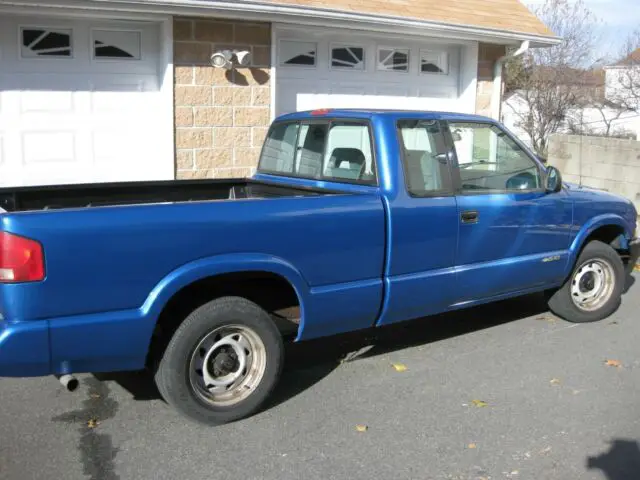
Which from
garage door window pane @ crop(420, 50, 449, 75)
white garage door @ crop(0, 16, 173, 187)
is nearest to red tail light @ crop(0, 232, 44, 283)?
white garage door @ crop(0, 16, 173, 187)

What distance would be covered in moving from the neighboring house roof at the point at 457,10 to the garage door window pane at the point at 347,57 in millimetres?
641

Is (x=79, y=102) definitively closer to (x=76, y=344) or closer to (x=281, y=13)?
(x=281, y=13)

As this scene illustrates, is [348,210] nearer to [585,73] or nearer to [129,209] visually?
[129,209]

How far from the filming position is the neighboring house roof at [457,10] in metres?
9.77

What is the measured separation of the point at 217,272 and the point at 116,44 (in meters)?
5.46

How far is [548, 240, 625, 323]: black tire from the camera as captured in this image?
640cm

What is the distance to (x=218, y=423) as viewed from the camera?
433cm

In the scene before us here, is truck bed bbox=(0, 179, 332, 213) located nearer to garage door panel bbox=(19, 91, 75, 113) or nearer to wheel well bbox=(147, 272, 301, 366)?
wheel well bbox=(147, 272, 301, 366)

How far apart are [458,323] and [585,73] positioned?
2002 cm

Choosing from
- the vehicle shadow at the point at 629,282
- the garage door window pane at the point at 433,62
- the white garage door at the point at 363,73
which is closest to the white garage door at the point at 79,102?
the white garage door at the point at 363,73

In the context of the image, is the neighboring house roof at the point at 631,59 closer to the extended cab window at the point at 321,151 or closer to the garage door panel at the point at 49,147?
the garage door panel at the point at 49,147

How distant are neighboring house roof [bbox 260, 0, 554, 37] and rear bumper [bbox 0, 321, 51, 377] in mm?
6344

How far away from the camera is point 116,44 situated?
340 inches

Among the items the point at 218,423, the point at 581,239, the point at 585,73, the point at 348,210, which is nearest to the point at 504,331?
the point at 581,239
